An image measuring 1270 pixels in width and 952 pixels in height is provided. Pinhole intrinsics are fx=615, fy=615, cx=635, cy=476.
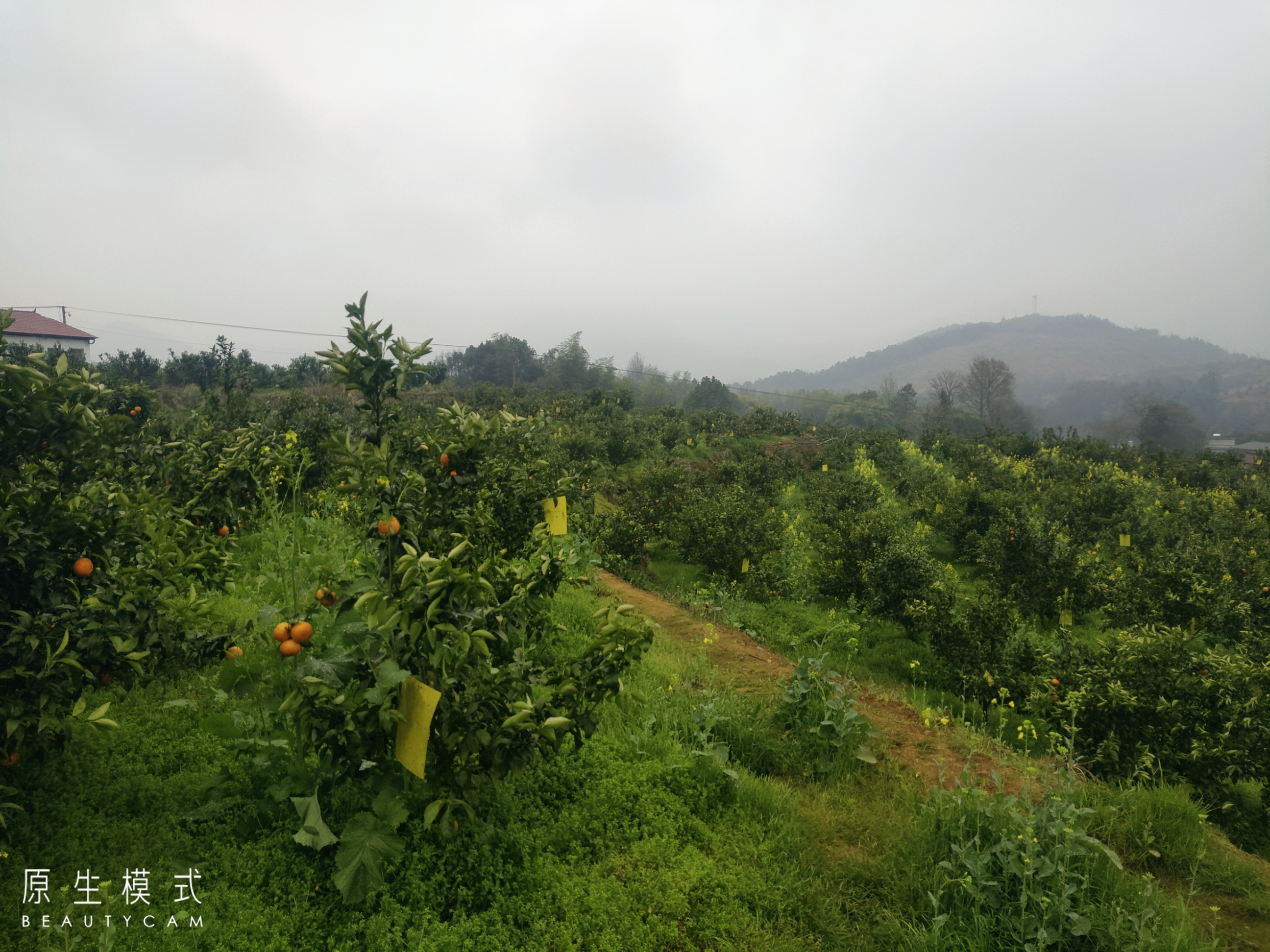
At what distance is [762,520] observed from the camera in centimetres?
964

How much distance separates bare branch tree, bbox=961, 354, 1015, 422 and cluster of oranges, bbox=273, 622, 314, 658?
4603 centimetres

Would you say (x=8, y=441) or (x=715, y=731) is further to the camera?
(x=715, y=731)

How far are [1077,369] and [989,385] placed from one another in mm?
40141

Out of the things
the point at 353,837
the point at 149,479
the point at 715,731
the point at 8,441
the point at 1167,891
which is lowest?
the point at 1167,891

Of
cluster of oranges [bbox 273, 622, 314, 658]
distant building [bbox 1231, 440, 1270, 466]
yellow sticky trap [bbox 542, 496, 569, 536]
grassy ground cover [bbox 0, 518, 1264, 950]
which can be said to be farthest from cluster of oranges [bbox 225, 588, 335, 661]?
distant building [bbox 1231, 440, 1270, 466]

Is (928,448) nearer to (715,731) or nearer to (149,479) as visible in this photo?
(715,731)

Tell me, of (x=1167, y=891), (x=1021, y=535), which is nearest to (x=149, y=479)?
(x=1167, y=891)

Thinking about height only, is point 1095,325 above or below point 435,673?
above

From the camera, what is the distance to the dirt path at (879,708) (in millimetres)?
3756

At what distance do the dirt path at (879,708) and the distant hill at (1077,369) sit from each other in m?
39.8

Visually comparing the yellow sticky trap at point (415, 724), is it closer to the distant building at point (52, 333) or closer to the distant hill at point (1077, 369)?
the distant building at point (52, 333)

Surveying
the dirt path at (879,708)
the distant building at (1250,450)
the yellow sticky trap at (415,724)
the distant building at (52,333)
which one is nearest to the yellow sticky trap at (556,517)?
the yellow sticky trap at (415,724)

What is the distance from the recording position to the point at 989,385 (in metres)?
41.8

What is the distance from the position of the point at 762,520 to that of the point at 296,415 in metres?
7.62
